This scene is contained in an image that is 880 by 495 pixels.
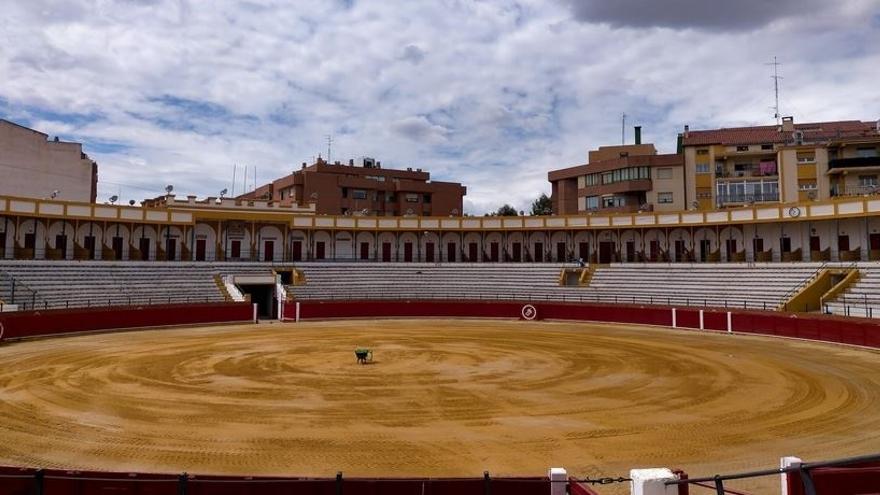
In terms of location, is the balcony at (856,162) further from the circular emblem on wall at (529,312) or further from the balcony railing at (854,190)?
the circular emblem on wall at (529,312)

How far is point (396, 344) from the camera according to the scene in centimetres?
2906

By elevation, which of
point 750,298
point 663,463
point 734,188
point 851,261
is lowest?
point 663,463

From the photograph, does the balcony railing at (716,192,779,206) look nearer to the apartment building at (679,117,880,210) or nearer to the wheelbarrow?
the apartment building at (679,117,880,210)

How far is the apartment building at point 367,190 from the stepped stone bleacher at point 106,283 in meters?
36.1

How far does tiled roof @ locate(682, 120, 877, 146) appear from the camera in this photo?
218 ft

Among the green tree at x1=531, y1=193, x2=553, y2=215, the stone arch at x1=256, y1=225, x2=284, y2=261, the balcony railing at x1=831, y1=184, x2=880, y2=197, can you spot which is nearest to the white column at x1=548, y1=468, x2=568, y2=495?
the stone arch at x1=256, y1=225, x2=284, y2=261

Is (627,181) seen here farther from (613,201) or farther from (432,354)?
(432,354)

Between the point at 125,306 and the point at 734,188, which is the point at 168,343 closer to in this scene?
the point at 125,306

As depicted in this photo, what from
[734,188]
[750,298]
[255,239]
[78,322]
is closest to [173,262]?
[255,239]

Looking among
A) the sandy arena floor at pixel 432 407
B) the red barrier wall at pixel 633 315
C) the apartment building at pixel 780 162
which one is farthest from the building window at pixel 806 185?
the sandy arena floor at pixel 432 407

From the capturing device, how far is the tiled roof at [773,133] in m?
66.5

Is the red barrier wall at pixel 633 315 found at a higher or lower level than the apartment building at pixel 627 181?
lower

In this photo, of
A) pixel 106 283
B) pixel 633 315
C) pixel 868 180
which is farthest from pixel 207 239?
pixel 868 180

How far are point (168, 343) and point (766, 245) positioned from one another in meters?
46.7
